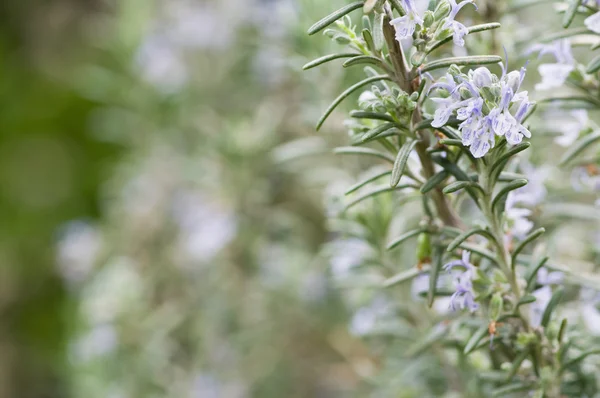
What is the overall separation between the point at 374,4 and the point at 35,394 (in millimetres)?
2058

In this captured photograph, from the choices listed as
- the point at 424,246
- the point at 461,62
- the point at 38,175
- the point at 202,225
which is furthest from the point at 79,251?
the point at 461,62

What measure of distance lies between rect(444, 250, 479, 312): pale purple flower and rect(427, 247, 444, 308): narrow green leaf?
2cm

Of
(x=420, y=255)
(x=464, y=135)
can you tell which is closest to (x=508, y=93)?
(x=464, y=135)

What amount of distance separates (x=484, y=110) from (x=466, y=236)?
10 centimetres

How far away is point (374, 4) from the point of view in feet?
1.39

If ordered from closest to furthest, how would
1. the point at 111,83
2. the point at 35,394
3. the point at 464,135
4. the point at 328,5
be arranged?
the point at 464,135 < the point at 328,5 < the point at 111,83 < the point at 35,394

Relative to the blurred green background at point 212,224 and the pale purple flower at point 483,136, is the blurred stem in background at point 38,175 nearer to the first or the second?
the blurred green background at point 212,224

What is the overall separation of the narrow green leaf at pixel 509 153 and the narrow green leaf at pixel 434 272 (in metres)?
0.10

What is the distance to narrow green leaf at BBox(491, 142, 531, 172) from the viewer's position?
1.37 feet

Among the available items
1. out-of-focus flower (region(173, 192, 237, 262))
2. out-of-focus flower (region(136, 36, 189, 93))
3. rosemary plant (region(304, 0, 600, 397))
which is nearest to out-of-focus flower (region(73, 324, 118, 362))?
out-of-focus flower (region(173, 192, 237, 262))

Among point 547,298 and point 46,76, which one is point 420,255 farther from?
point 46,76

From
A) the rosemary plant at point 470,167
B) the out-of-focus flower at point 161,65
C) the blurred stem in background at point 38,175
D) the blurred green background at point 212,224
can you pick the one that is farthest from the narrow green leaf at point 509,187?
the blurred stem in background at point 38,175

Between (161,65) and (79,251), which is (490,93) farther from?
(79,251)

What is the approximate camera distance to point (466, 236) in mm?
463
